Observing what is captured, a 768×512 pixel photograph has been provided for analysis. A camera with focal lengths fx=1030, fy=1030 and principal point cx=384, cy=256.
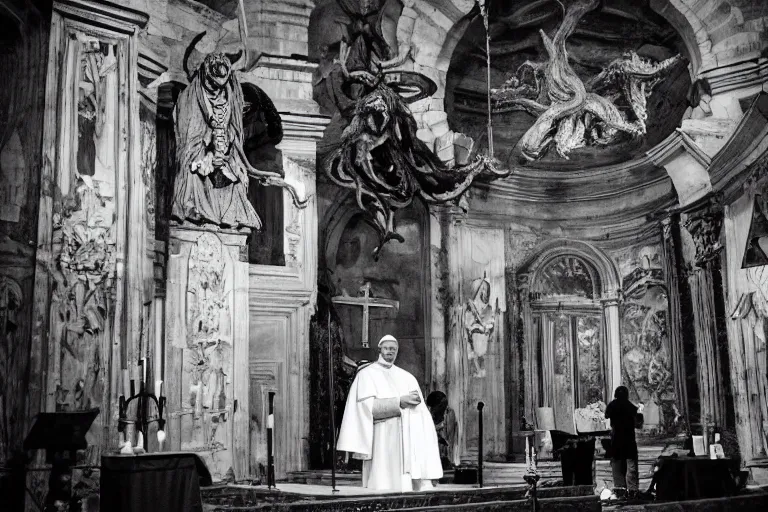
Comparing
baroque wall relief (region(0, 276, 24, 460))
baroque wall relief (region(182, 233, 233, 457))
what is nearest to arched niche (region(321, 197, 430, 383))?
baroque wall relief (region(182, 233, 233, 457))

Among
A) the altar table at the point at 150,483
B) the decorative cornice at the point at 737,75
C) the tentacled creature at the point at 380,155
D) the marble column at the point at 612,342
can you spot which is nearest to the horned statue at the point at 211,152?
the tentacled creature at the point at 380,155

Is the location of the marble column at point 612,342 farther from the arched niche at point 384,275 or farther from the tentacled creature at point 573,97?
the arched niche at point 384,275

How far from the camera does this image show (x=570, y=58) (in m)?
17.9

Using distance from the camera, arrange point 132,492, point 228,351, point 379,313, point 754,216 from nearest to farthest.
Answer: point 132,492 < point 228,351 < point 754,216 < point 379,313

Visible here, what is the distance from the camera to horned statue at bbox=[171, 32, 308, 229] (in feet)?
39.1

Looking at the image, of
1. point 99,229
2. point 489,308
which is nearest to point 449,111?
point 489,308

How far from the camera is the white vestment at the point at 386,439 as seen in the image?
31.1ft

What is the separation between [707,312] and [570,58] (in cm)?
537

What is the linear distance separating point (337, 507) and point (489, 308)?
9.02 meters

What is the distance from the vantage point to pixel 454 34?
1656 centimetres

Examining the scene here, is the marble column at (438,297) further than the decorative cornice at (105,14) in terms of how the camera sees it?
Yes

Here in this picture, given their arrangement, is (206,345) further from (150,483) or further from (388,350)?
(150,483)

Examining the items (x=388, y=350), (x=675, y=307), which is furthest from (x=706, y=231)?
(x=388, y=350)

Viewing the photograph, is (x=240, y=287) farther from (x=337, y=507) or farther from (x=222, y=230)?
(x=337, y=507)
